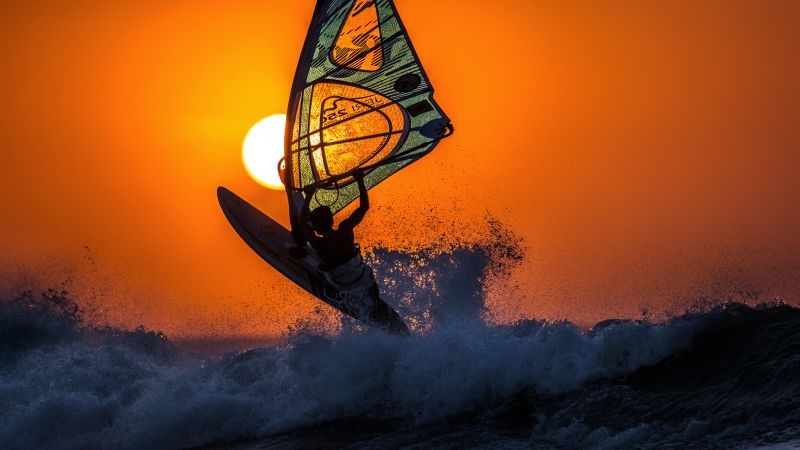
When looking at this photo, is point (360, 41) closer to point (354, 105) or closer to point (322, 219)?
point (354, 105)

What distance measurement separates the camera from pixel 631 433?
5020 millimetres

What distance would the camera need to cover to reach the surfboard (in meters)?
8.99

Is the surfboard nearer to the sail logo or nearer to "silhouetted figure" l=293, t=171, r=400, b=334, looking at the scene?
"silhouetted figure" l=293, t=171, r=400, b=334

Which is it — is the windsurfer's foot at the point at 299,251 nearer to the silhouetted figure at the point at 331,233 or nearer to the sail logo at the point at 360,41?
the silhouetted figure at the point at 331,233

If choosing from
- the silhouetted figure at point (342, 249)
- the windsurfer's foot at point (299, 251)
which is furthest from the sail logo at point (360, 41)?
the windsurfer's foot at point (299, 251)

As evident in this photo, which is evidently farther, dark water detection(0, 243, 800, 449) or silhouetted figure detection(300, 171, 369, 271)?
silhouetted figure detection(300, 171, 369, 271)

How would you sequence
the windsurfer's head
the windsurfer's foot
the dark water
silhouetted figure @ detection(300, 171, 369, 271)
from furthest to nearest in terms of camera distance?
the windsurfer's foot, the windsurfer's head, silhouetted figure @ detection(300, 171, 369, 271), the dark water

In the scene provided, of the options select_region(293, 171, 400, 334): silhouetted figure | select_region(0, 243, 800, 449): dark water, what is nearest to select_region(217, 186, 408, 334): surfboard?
select_region(293, 171, 400, 334): silhouetted figure

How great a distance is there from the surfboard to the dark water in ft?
1.08

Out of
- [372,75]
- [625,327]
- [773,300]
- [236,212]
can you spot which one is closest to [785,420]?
[625,327]

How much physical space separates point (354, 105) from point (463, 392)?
451cm

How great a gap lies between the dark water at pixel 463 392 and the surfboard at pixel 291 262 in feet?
1.08

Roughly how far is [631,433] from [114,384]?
760 cm

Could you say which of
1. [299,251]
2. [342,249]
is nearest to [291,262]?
[299,251]
